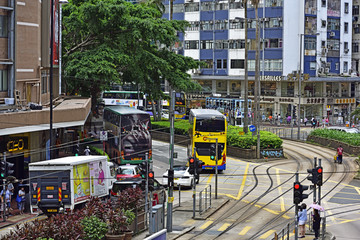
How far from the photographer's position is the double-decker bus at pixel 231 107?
77000 millimetres

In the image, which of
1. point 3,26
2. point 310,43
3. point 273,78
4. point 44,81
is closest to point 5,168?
point 3,26

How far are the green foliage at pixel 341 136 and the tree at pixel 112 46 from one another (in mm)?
13480

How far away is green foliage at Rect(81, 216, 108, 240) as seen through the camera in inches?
863

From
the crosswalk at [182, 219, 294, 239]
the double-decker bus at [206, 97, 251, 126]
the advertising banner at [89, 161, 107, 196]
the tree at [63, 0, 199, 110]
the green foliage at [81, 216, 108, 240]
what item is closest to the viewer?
the green foliage at [81, 216, 108, 240]

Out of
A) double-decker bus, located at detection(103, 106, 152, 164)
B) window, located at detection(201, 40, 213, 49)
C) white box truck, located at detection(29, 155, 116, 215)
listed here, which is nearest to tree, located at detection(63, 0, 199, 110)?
double-decker bus, located at detection(103, 106, 152, 164)

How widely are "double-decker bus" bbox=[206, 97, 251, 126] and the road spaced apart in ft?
61.2

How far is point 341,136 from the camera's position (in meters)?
58.3

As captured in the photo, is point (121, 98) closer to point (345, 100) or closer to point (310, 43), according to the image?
point (310, 43)

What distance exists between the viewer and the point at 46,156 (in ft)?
135

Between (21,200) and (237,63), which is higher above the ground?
(237,63)

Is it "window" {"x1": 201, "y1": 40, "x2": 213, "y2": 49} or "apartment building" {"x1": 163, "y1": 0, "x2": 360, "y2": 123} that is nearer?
"apartment building" {"x1": 163, "y1": 0, "x2": 360, "y2": 123}

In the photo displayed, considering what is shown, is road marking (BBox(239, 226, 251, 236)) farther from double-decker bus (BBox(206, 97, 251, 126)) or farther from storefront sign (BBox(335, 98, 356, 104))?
storefront sign (BBox(335, 98, 356, 104))

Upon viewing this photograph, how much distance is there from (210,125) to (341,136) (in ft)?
57.8

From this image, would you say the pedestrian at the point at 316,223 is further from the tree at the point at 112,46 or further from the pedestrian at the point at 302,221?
the tree at the point at 112,46
